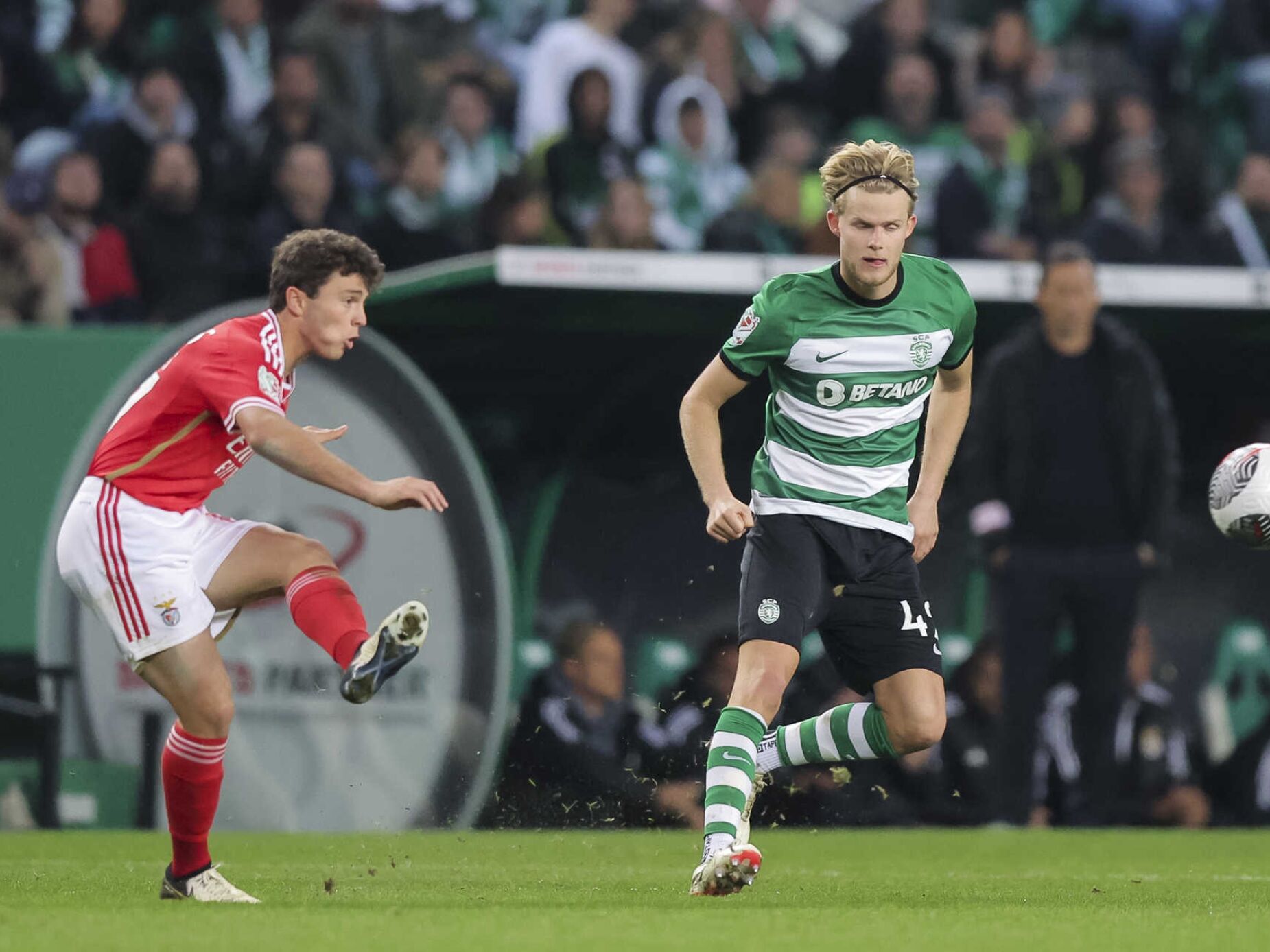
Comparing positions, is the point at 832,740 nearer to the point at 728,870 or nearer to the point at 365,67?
the point at 728,870

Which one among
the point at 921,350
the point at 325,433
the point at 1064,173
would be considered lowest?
the point at 325,433

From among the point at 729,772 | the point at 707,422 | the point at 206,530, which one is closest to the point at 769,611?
the point at 729,772

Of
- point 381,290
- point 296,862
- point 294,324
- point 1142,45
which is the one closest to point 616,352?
point 381,290

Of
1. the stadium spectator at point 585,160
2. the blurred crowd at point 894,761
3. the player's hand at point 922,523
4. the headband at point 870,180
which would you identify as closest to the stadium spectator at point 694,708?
the blurred crowd at point 894,761

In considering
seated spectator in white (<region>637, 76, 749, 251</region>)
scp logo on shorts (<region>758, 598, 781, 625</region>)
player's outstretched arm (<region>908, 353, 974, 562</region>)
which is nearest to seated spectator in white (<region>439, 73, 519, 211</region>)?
seated spectator in white (<region>637, 76, 749, 251</region>)

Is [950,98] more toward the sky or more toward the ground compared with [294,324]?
more toward the sky

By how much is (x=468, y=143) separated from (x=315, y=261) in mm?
6827

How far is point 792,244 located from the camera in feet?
40.3

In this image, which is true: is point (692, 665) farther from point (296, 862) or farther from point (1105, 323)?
point (296, 862)

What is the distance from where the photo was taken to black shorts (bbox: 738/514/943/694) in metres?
6.18

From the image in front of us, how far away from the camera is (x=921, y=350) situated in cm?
637

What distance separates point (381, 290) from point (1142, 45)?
771 centimetres

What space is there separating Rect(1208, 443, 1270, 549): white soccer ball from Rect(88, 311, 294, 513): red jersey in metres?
3.07

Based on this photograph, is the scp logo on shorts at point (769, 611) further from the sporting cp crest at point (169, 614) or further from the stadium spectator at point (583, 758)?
the stadium spectator at point (583, 758)
